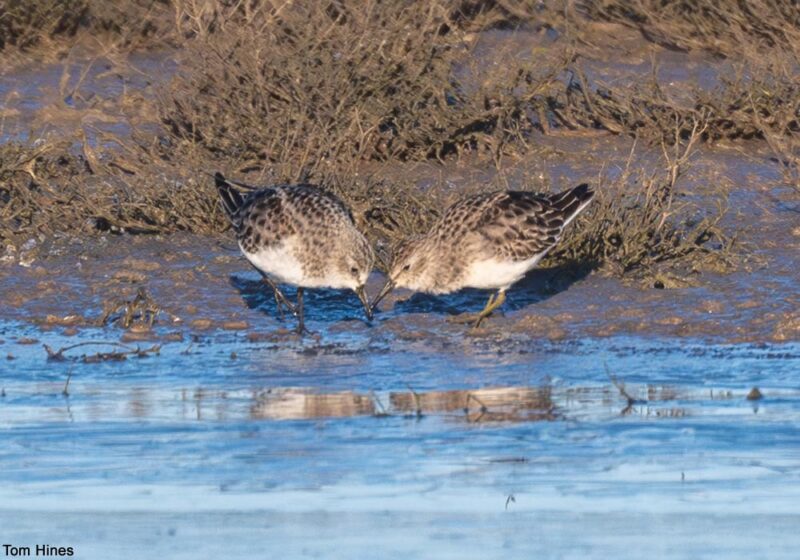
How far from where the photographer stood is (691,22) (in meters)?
14.4

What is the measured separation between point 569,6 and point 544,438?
25.1ft

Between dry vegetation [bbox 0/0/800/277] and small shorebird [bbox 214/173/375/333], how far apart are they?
1.29 m

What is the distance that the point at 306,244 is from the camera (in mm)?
9273

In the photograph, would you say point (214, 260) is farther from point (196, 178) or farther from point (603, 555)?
point (603, 555)

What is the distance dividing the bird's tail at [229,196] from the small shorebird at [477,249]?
104 centimetres

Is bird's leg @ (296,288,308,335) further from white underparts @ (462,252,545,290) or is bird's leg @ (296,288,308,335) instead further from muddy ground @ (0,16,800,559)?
white underparts @ (462,252,545,290)

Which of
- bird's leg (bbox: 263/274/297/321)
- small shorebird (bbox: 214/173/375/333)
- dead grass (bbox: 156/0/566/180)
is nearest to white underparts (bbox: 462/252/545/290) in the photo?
small shorebird (bbox: 214/173/375/333)

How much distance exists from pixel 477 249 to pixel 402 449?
2.46m

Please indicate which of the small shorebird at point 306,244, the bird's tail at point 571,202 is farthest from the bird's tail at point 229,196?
the bird's tail at point 571,202

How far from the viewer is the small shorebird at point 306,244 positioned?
9.27 meters

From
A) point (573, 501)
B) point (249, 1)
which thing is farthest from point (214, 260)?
point (573, 501)

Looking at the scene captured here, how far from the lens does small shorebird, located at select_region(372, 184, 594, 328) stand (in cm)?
936

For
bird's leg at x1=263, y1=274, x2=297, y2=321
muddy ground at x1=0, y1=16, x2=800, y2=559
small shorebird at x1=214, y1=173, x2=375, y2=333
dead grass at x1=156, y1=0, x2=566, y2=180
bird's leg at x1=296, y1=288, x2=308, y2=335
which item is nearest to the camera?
muddy ground at x1=0, y1=16, x2=800, y2=559

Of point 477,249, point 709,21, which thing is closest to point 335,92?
point 477,249
